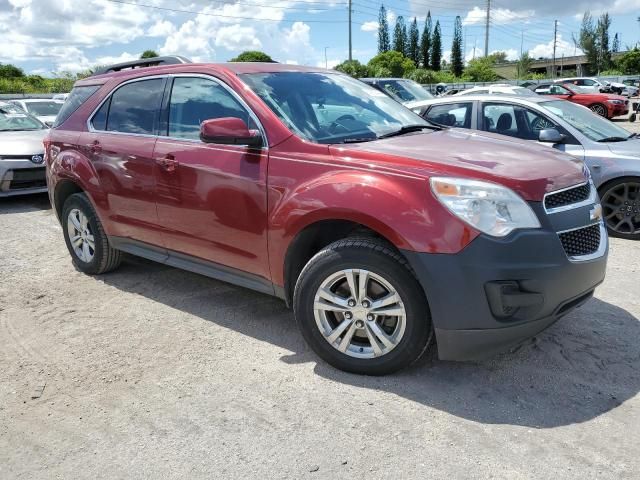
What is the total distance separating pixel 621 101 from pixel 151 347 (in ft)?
71.6

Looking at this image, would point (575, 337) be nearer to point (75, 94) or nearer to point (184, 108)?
point (184, 108)

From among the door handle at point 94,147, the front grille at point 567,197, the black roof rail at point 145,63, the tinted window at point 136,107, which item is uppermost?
the black roof rail at point 145,63

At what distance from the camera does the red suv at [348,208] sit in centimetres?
288

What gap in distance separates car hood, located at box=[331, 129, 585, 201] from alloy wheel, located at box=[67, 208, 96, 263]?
2847 mm

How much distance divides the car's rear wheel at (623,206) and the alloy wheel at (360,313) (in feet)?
13.1

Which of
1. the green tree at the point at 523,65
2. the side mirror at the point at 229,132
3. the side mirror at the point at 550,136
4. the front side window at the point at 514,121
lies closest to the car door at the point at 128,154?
the side mirror at the point at 229,132

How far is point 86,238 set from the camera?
17.1 feet

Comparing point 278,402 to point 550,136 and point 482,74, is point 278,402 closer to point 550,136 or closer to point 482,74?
point 550,136

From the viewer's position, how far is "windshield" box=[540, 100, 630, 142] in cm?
660

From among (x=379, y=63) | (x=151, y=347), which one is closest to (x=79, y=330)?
(x=151, y=347)

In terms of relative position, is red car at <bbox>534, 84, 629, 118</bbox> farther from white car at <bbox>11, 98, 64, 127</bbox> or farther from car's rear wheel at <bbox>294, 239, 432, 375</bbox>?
car's rear wheel at <bbox>294, 239, 432, 375</bbox>

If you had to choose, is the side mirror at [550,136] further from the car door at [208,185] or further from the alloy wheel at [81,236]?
the alloy wheel at [81,236]

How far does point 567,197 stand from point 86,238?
4.04 meters

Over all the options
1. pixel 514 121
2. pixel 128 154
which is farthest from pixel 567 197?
pixel 514 121
